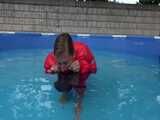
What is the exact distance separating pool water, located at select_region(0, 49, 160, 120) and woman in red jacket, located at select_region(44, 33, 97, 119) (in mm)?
245

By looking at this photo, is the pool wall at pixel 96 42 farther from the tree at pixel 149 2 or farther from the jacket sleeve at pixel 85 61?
the jacket sleeve at pixel 85 61

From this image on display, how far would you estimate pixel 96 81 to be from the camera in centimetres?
656

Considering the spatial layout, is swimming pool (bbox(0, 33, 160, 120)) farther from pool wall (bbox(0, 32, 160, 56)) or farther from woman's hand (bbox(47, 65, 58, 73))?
woman's hand (bbox(47, 65, 58, 73))

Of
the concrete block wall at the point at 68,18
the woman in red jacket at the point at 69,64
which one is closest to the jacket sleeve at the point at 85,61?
the woman in red jacket at the point at 69,64

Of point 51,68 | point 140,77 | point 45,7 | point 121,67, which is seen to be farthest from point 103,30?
point 51,68

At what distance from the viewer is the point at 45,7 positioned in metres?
9.55

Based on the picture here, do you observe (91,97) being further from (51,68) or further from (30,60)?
(30,60)

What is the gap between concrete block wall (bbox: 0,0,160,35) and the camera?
949 centimetres

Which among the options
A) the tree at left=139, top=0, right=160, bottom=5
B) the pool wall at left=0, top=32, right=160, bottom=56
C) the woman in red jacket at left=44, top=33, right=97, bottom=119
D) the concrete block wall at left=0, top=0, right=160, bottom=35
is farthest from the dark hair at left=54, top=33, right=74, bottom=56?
the tree at left=139, top=0, right=160, bottom=5

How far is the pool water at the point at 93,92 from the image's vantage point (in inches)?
209

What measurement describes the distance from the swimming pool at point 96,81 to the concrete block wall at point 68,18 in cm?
53

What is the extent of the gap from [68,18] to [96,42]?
92 centimetres

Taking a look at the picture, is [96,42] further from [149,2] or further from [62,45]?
[62,45]

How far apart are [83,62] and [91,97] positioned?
0.56 m
